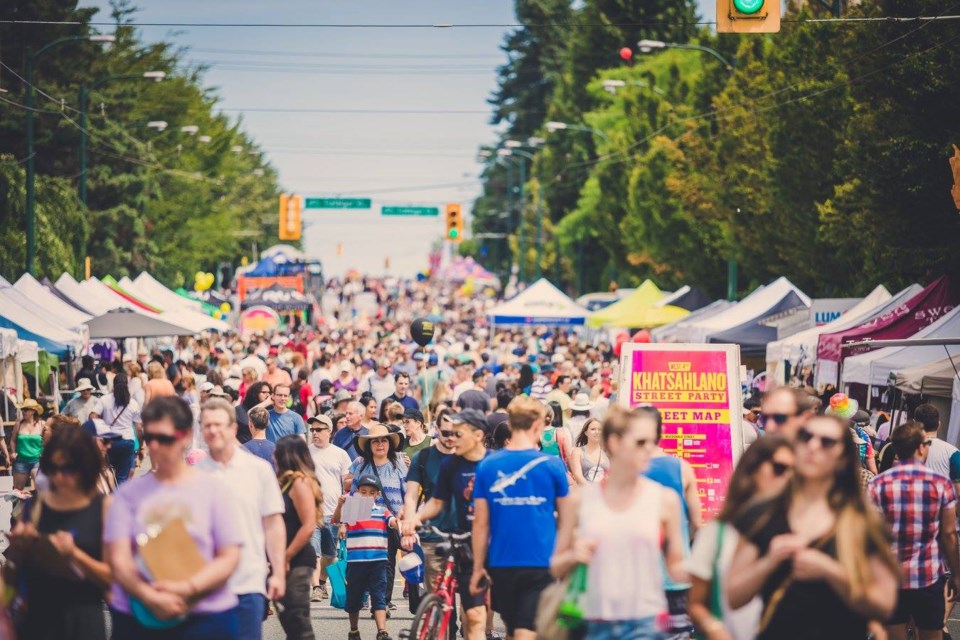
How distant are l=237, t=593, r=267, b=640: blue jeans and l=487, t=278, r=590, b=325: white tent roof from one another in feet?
110

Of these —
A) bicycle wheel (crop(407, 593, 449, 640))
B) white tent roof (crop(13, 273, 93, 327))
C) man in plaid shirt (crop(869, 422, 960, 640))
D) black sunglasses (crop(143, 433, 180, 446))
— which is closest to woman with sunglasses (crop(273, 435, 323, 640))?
bicycle wheel (crop(407, 593, 449, 640))

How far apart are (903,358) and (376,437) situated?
388 inches

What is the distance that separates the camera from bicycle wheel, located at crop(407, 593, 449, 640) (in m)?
9.00

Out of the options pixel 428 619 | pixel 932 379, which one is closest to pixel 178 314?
pixel 932 379

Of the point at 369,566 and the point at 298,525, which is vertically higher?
the point at 298,525

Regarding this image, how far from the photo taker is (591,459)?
12742 mm

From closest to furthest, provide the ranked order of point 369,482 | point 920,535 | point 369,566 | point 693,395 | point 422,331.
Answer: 1. point 920,535
2. point 369,566
3. point 369,482
4. point 693,395
5. point 422,331

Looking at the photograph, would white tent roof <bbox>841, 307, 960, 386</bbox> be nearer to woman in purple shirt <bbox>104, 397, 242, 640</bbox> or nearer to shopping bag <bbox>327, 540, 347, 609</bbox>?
shopping bag <bbox>327, 540, 347, 609</bbox>

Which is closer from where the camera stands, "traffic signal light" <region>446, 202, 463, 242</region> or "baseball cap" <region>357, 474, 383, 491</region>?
"baseball cap" <region>357, 474, 383, 491</region>

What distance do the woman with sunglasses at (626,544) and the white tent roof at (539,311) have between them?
34049mm

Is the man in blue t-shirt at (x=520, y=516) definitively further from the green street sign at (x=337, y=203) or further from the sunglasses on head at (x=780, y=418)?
the green street sign at (x=337, y=203)

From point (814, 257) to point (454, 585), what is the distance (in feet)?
85.5

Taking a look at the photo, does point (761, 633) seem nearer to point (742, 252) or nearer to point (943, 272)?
point (943, 272)

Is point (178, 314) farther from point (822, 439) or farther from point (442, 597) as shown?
point (822, 439)
